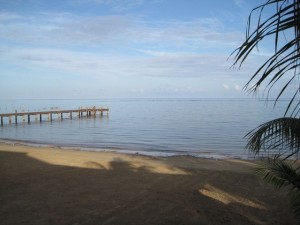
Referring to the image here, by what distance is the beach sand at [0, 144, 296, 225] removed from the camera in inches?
261

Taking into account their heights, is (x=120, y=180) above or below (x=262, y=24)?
below

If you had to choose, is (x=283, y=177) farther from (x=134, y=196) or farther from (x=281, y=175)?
(x=134, y=196)

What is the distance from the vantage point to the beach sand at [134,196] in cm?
662

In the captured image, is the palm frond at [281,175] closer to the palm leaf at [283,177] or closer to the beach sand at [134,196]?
the palm leaf at [283,177]

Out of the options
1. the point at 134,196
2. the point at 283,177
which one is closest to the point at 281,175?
the point at 283,177

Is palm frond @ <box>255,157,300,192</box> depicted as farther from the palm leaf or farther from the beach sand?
the beach sand

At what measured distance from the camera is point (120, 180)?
1030 centimetres

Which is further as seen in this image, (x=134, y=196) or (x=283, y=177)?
(x=134, y=196)

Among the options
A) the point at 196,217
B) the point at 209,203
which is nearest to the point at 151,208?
the point at 196,217

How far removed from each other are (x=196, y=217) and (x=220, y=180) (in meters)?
4.33

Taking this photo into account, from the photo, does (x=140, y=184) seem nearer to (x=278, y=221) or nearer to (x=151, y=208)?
(x=151, y=208)

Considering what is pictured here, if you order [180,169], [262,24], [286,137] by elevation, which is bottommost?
[180,169]

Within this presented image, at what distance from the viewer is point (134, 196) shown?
8289 millimetres

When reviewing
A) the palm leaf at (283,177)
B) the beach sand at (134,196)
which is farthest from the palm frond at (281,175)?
the beach sand at (134,196)
